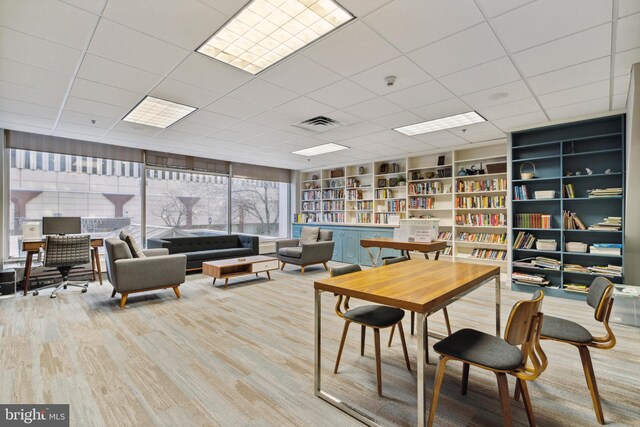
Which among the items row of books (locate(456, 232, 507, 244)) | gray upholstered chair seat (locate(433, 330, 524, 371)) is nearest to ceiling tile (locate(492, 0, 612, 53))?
gray upholstered chair seat (locate(433, 330, 524, 371))

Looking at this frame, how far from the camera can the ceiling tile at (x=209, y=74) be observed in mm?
2729

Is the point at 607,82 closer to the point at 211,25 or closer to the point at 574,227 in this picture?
the point at 574,227

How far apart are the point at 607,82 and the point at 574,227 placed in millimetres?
2217


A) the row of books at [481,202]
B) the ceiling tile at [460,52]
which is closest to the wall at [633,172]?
the ceiling tile at [460,52]

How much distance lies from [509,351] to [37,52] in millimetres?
4009

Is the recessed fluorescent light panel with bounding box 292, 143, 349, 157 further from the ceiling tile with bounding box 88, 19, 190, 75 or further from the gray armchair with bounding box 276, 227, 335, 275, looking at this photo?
the ceiling tile with bounding box 88, 19, 190, 75

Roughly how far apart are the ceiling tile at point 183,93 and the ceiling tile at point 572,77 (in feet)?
11.2

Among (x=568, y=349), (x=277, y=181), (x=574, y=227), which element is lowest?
(x=568, y=349)

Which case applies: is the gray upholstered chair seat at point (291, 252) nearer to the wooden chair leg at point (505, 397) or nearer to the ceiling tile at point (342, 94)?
the ceiling tile at point (342, 94)

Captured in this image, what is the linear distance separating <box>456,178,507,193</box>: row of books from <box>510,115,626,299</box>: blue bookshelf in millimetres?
547

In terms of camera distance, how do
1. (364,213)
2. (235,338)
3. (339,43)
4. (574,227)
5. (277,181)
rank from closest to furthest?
(339,43)
(235,338)
(574,227)
(364,213)
(277,181)

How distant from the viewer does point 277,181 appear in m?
8.95

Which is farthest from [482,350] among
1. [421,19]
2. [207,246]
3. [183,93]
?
[207,246]

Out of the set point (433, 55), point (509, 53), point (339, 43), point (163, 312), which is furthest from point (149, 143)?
point (509, 53)
